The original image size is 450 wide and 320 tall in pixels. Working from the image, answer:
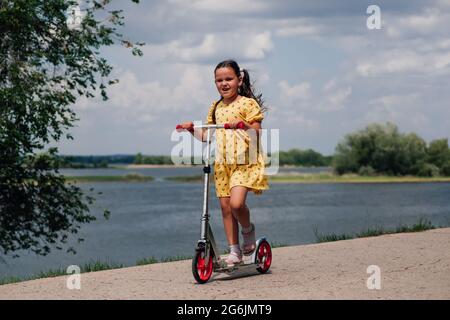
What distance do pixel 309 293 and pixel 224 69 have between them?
7.42 feet

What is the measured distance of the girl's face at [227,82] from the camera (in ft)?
23.7

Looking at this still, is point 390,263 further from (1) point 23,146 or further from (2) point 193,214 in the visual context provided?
(2) point 193,214

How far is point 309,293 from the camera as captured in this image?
249 inches

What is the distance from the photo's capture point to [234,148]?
23.7 feet

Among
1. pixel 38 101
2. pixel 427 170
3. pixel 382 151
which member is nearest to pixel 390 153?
pixel 382 151

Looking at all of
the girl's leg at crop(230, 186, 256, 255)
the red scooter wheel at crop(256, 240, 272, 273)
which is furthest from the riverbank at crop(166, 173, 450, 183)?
the girl's leg at crop(230, 186, 256, 255)

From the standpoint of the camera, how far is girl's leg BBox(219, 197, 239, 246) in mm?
7328

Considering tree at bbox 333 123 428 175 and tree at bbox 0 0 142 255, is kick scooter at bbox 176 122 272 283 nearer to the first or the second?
tree at bbox 0 0 142 255

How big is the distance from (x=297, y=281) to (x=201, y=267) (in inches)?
35.4

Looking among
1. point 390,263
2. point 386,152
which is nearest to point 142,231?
point 390,263

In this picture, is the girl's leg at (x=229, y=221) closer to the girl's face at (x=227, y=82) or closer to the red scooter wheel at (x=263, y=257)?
the red scooter wheel at (x=263, y=257)

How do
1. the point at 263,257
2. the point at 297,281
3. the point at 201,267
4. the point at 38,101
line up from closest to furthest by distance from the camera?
the point at 201,267 → the point at 297,281 → the point at 263,257 → the point at 38,101

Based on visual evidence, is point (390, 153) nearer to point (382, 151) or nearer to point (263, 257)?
point (382, 151)

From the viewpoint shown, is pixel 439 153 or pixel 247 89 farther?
pixel 439 153
